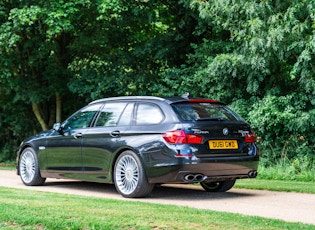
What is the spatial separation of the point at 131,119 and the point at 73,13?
936 centimetres

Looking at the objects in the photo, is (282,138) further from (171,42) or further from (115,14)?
(115,14)

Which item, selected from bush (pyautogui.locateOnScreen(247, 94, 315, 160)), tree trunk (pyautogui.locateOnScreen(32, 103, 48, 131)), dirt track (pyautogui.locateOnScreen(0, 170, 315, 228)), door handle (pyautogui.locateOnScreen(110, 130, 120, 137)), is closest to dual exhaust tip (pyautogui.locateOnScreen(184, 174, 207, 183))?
dirt track (pyautogui.locateOnScreen(0, 170, 315, 228))

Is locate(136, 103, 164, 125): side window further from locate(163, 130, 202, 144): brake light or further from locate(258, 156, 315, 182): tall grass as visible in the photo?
locate(258, 156, 315, 182): tall grass

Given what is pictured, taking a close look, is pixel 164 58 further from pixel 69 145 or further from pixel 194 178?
pixel 194 178

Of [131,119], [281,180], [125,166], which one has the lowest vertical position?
[281,180]

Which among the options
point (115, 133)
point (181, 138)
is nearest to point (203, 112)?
point (181, 138)

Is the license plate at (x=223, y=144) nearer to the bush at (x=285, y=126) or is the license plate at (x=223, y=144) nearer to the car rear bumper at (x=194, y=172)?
the car rear bumper at (x=194, y=172)

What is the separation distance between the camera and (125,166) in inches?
427

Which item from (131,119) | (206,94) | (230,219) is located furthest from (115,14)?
(230,219)

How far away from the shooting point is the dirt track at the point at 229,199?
9.01 meters

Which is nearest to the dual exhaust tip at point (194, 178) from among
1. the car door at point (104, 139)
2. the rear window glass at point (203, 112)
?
the rear window glass at point (203, 112)

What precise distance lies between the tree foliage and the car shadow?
5.11 metres

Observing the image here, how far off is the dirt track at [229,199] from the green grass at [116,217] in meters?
0.84

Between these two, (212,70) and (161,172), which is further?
(212,70)
